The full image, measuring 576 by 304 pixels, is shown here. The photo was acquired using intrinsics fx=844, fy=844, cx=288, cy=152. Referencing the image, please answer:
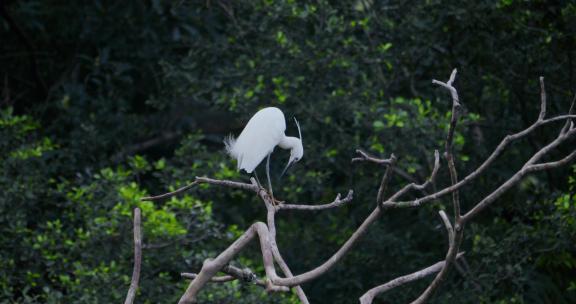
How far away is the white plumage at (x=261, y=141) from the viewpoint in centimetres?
382

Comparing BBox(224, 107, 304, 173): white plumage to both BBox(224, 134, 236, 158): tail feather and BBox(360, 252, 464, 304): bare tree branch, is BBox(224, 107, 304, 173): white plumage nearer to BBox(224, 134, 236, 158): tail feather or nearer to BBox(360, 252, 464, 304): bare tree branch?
BBox(224, 134, 236, 158): tail feather

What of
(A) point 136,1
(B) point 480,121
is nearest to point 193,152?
(A) point 136,1

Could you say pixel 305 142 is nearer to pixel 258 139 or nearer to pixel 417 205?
pixel 258 139

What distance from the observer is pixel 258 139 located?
151 inches

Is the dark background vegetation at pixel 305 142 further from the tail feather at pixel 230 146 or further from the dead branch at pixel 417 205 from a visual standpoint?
the dead branch at pixel 417 205

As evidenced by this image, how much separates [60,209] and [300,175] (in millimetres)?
1786

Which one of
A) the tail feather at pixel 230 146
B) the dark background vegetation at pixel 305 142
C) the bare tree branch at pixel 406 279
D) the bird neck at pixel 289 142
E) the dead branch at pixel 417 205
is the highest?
the dead branch at pixel 417 205

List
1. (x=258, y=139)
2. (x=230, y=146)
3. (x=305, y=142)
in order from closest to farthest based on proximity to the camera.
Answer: (x=258, y=139)
(x=230, y=146)
(x=305, y=142)

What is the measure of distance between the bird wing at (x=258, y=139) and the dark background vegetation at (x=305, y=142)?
116cm

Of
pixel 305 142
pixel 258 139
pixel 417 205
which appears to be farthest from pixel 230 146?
pixel 417 205

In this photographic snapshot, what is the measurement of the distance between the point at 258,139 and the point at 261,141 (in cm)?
2

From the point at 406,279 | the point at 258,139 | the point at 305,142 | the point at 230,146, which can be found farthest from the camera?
the point at 305,142

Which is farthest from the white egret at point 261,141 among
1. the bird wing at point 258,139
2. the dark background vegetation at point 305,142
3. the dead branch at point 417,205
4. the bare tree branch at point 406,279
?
the bare tree branch at point 406,279

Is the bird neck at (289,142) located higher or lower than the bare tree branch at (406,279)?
lower
